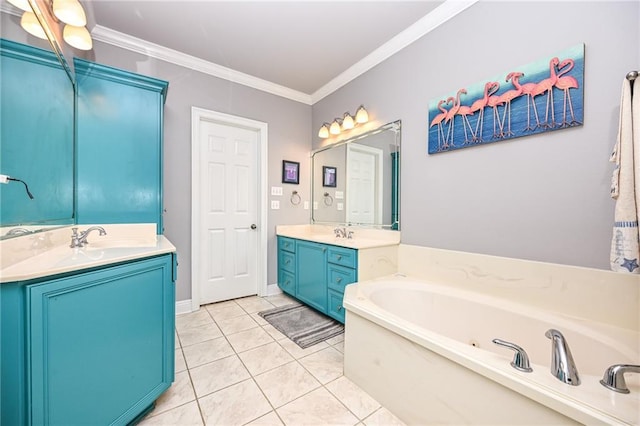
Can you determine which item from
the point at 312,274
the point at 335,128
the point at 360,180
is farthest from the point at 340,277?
the point at 335,128

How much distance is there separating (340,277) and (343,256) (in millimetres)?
198

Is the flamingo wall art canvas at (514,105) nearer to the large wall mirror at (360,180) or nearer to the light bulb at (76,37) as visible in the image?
the large wall mirror at (360,180)

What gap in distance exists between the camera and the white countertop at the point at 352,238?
7.33 ft

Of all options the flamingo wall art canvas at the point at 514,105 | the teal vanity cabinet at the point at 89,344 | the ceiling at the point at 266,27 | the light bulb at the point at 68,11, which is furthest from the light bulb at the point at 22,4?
the flamingo wall art canvas at the point at 514,105

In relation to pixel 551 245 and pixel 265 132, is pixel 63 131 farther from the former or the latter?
pixel 551 245

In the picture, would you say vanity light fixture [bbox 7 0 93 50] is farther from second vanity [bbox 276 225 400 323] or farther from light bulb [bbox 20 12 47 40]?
second vanity [bbox 276 225 400 323]

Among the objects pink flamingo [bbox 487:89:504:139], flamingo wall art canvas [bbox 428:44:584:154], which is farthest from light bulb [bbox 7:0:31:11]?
pink flamingo [bbox 487:89:504:139]

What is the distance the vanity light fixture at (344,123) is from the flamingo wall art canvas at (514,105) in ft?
2.48

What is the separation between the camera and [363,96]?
8.64 ft

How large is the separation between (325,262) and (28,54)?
226 cm

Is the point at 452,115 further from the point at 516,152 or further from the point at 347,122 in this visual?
the point at 347,122

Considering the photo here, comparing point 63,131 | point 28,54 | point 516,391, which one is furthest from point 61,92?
point 516,391

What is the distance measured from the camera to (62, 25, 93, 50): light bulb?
5.33ft

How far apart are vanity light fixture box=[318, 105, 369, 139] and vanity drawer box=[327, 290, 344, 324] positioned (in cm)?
176
